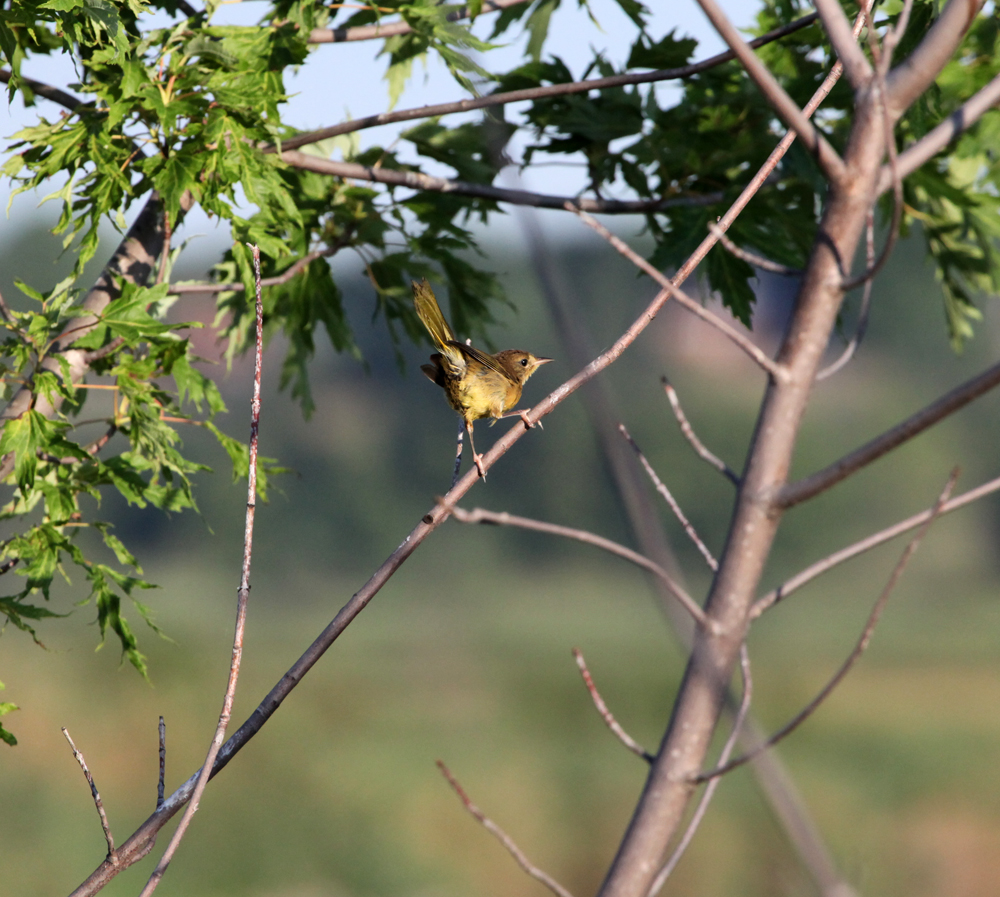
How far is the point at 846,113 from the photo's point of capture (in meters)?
3.63

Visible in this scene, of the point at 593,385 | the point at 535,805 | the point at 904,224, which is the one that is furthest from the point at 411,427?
the point at 593,385

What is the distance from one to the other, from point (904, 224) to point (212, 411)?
2.79m

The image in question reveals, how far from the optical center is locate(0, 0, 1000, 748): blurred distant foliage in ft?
8.12

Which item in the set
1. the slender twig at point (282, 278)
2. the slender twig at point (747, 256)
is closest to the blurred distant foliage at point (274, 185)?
the slender twig at point (282, 278)

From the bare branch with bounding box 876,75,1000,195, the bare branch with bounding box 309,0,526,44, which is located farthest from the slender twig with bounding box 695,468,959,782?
the bare branch with bounding box 309,0,526,44

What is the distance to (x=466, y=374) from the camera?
2977 mm

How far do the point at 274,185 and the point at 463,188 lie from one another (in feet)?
2.51

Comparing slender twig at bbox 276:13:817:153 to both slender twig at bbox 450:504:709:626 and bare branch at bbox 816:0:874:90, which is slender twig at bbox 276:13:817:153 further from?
slender twig at bbox 450:504:709:626

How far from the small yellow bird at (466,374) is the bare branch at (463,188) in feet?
1.47

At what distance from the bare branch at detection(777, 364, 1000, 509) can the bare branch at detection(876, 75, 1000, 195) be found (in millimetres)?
306

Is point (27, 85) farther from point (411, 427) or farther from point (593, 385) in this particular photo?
point (411, 427)

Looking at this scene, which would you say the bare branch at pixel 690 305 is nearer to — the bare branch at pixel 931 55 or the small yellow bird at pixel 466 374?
the bare branch at pixel 931 55

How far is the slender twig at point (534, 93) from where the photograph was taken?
209 cm

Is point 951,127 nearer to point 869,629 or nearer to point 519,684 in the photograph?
point 869,629
